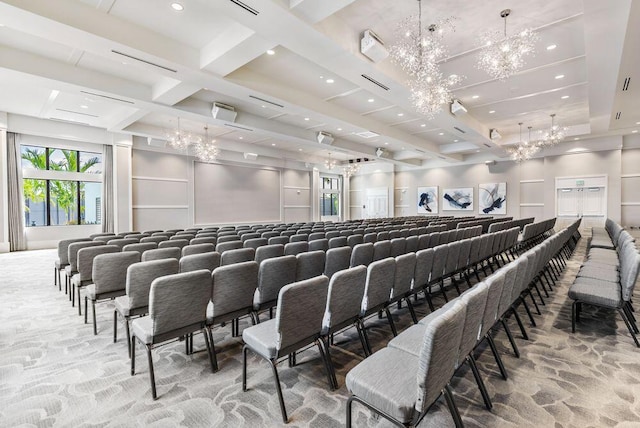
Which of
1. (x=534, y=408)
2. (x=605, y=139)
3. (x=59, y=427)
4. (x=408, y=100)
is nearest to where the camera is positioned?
(x=59, y=427)

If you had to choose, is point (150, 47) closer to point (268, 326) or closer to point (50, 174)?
point (268, 326)

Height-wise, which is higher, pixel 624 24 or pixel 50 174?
pixel 624 24

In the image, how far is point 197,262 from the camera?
11.2ft

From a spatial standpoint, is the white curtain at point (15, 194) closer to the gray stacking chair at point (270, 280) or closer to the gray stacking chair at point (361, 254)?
the gray stacking chair at point (270, 280)

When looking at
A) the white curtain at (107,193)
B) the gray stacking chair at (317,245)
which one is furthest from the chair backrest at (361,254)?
the white curtain at (107,193)

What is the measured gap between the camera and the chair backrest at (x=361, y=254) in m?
4.12

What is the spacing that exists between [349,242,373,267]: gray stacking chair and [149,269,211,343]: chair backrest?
6.95 ft

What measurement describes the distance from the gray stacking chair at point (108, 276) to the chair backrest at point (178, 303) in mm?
1574

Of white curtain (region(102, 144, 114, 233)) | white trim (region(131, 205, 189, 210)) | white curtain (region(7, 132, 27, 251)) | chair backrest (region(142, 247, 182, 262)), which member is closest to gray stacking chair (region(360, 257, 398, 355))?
chair backrest (region(142, 247, 182, 262))

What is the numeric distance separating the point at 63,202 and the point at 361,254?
1240cm

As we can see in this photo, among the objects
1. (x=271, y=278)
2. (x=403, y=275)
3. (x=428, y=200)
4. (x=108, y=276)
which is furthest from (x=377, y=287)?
(x=428, y=200)

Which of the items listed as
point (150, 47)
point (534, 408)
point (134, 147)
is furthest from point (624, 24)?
point (134, 147)

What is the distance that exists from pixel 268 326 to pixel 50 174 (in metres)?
12.6

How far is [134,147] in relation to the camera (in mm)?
11781
